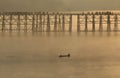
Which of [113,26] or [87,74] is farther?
[113,26]

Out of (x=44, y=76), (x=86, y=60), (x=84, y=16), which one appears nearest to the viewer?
(x=44, y=76)

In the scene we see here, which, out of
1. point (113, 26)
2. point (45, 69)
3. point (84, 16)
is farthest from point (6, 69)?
point (113, 26)

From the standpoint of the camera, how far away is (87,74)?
15.1 metres

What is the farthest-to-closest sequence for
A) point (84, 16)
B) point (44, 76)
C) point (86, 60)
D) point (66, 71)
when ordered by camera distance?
point (84, 16)
point (86, 60)
point (66, 71)
point (44, 76)

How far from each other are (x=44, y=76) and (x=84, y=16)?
3079 cm

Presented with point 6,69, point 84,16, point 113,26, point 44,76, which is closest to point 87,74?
point 44,76

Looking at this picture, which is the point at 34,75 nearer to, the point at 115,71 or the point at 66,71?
the point at 66,71

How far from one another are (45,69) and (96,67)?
5.45ft

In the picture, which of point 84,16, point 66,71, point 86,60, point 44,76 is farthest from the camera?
point 84,16

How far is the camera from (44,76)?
14703mm

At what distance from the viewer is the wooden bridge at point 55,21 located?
43875mm

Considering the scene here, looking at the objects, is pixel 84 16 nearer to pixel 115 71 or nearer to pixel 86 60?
pixel 86 60

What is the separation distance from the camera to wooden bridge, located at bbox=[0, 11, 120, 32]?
43.9 metres

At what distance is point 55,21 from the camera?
147 feet
